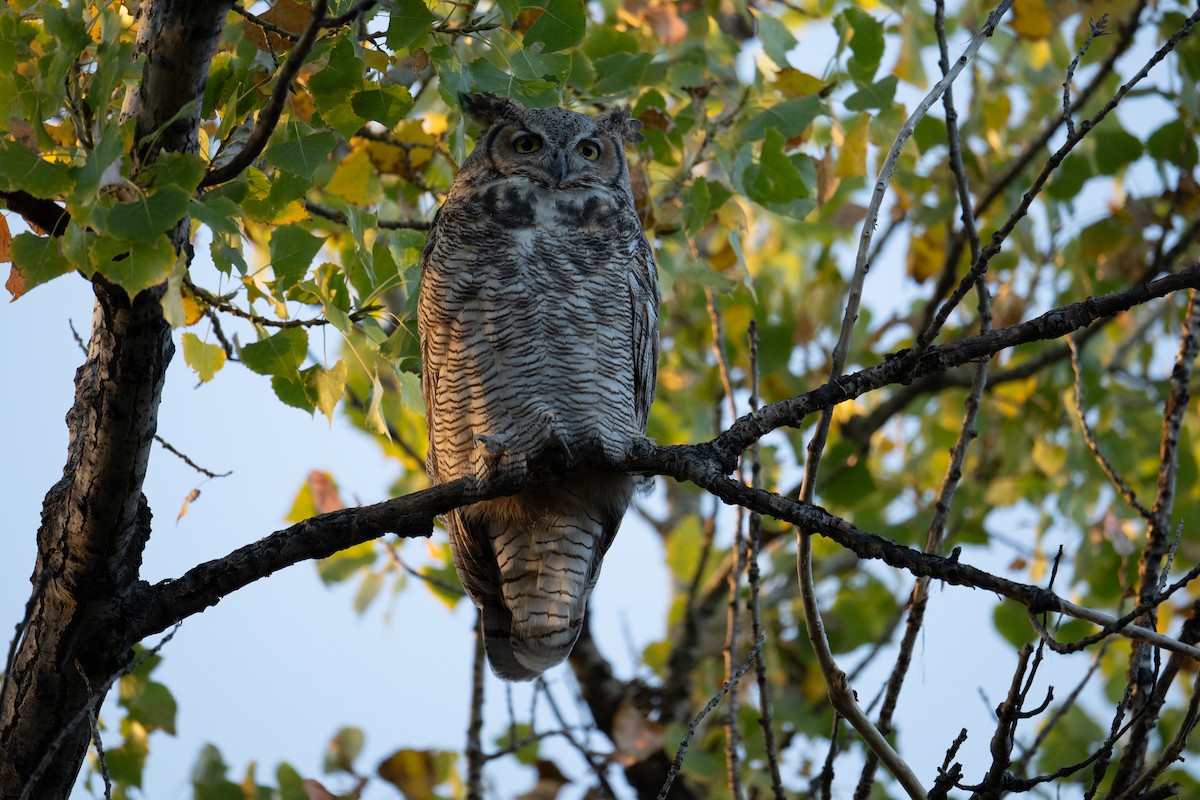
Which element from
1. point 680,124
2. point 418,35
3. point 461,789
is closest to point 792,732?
point 461,789

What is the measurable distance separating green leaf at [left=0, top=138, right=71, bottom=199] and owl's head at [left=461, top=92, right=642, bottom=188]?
1650mm

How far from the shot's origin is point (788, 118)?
298 centimetres

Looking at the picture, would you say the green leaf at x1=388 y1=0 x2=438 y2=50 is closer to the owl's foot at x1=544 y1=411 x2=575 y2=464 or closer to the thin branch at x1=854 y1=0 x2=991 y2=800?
the owl's foot at x1=544 y1=411 x2=575 y2=464

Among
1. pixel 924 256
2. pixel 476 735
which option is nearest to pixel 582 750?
pixel 476 735

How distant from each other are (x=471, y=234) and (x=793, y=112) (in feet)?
3.06

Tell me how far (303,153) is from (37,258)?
0.51 metres

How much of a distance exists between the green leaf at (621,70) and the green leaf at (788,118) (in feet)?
1.15

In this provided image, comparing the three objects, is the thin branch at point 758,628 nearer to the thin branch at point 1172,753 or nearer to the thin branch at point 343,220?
the thin branch at point 1172,753

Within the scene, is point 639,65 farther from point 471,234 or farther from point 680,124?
point 471,234

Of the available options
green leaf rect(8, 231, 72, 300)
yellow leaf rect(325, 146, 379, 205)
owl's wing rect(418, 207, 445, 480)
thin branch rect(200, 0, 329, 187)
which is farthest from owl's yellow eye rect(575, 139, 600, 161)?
green leaf rect(8, 231, 72, 300)

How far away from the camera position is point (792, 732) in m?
4.70

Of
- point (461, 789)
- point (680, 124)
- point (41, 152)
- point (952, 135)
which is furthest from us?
point (461, 789)

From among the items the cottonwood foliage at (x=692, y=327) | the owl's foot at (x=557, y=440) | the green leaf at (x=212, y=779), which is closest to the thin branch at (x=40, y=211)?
the cottonwood foliage at (x=692, y=327)

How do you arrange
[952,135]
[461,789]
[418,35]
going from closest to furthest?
[418,35] → [952,135] → [461,789]
